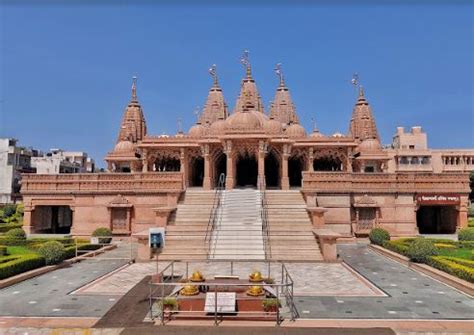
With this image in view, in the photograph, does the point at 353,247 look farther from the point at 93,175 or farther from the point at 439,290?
the point at 93,175

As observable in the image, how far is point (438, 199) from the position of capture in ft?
88.3

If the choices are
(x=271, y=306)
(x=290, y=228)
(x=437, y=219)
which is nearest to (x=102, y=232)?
(x=290, y=228)

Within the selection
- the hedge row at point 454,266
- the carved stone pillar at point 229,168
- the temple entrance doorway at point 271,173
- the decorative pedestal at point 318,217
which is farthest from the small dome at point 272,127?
the hedge row at point 454,266

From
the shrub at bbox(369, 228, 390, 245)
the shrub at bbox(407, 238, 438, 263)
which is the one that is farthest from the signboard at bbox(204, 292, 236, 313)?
the shrub at bbox(369, 228, 390, 245)

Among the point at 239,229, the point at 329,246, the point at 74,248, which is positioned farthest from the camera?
the point at 239,229

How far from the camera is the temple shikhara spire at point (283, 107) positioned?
42188 mm

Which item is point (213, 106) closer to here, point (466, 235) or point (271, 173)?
point (271, 173)

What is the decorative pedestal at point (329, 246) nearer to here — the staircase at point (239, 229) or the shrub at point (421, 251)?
the staircase at point (239, 229)

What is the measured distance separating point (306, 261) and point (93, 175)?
1698cm

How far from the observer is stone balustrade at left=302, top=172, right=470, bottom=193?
85.4 feet

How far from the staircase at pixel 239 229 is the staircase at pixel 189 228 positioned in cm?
74

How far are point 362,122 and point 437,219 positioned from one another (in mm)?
15661

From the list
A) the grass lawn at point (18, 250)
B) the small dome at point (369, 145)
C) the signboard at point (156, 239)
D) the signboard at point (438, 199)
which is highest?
the small dome at point (369, 145)

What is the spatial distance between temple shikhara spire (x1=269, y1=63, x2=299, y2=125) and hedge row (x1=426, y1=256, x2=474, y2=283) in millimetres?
26958
